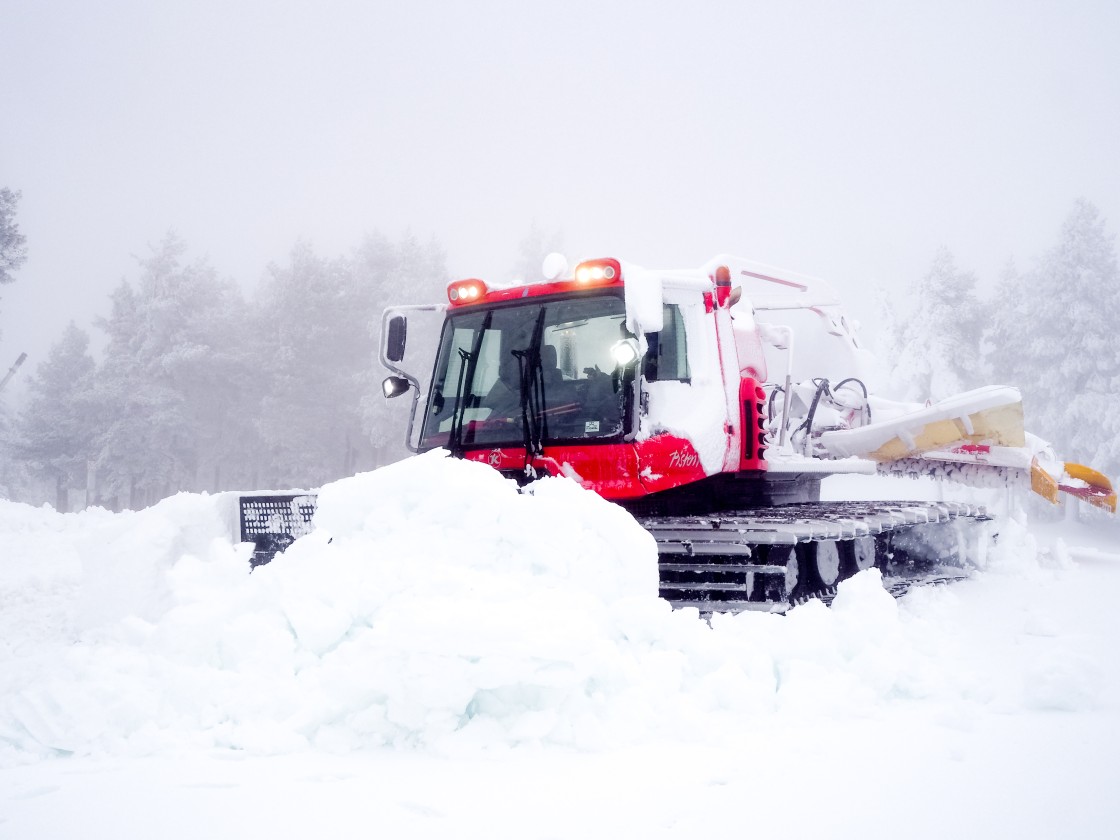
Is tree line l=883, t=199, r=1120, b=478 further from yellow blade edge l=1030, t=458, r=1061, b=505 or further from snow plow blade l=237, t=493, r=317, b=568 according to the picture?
snow plow blade l=237, t=493, r=317, b=568

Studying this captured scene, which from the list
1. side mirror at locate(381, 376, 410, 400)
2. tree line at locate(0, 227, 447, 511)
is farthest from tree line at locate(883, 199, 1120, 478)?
side mirror at locate(381, 376, 410, 400)

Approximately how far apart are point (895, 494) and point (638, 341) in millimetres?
35653

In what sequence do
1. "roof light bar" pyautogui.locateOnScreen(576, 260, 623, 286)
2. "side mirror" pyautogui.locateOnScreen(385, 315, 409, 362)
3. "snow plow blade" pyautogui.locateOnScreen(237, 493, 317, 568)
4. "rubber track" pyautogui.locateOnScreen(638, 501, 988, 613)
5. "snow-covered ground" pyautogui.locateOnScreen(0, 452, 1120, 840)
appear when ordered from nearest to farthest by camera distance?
"snow-covered ground" pyautogui.locateOnScreen(0, 452, 1120, 840) < "rubber track" pyautogui.locateOnScreen(638, 501, 988, 613) < "snow plow blade" pyautogui.locateOnScreen(237, 493, 317, 568) < "roof light bar" pyautogui.locateOnScreen(576, 260, 623, 286) < "side mirror" pyautogui.locateOnScreen(385, 315, 409, 362)

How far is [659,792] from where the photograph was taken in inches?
122

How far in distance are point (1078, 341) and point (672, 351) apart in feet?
98.8

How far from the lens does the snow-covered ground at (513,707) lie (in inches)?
115

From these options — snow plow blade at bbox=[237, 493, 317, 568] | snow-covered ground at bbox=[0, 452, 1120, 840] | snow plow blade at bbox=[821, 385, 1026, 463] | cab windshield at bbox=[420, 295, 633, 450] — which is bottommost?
snow-covered ground at bbox=[0, 452, 1120, 840]

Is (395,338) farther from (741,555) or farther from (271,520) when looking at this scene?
(741,555)

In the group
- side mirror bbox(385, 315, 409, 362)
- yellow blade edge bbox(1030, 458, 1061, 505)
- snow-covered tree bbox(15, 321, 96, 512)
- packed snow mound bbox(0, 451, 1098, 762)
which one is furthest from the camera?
snow-covered tree bbox(15, 321, 96, 512)

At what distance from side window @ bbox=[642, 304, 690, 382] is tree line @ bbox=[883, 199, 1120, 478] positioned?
27.8m

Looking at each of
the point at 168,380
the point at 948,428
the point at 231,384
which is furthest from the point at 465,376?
the point at 231,384

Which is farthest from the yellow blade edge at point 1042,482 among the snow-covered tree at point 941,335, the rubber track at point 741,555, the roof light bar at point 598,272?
the snow-covered tree at point 941,335

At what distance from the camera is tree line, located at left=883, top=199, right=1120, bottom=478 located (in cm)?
3038

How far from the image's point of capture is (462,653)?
3.56 meters
